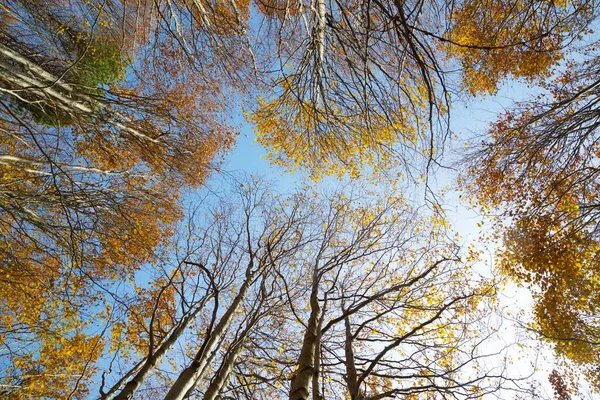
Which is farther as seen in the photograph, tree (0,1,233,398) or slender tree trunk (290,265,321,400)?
tree (0,1,233,398)

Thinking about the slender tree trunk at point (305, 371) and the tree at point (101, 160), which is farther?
the tree at point (101, 160)

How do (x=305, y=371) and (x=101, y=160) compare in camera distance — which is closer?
(x=305, y=371)

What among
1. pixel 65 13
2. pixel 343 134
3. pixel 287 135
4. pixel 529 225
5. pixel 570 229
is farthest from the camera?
pixel 65 13

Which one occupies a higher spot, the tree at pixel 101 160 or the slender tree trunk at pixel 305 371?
the tree at pixel 101 160

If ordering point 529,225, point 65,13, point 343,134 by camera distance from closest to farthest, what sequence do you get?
point 343,134, point 529,225, point 65,13

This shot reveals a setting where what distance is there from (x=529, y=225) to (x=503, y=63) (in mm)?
3721

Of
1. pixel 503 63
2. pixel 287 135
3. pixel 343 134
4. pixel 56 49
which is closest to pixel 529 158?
pixel 503 63

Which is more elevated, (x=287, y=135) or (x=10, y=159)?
(x=287, y=135)

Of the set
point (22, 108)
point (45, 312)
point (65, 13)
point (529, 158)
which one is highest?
point (65, 13)

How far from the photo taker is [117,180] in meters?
7.28

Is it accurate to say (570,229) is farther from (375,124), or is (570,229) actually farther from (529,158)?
(375,124)

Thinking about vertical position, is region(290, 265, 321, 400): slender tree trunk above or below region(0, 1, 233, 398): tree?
below

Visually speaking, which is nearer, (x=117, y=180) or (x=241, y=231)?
(x=241, y=231)

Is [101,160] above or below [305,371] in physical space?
above
